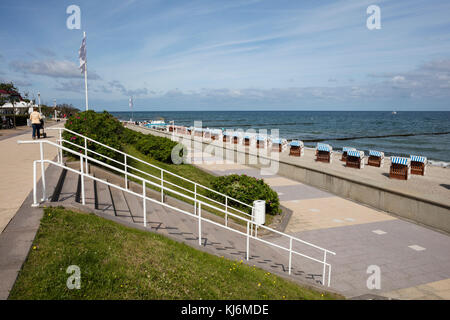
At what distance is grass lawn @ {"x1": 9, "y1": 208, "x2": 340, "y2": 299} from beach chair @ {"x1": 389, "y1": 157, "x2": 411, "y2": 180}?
1021 centimetres

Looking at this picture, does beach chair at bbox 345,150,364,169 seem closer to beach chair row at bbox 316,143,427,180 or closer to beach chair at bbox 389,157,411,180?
beach chair row at bbox 316,143,427,180

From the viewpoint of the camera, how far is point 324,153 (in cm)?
1800

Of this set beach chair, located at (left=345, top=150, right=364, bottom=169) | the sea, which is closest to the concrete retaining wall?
beach chair, located at (left=345, top=150, right=364, bottom=169)

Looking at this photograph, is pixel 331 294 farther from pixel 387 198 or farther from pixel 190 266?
pixel 387 198

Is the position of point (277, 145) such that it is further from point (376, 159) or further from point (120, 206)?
point (120, 206)

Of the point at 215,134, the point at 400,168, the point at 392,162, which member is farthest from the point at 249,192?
the point at 215,134

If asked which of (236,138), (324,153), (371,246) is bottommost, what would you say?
(371,246)

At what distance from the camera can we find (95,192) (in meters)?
6.87

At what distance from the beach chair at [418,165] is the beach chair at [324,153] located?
4.21m

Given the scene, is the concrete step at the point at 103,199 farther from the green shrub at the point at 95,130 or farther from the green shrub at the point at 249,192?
the green shrub at the point at 249,192

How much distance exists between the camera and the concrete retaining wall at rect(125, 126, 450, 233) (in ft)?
29.9

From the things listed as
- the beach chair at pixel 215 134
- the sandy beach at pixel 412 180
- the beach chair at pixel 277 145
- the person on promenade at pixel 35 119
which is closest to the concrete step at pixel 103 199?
the person on promenade at pixel 35 119

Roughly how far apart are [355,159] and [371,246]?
352 inches
